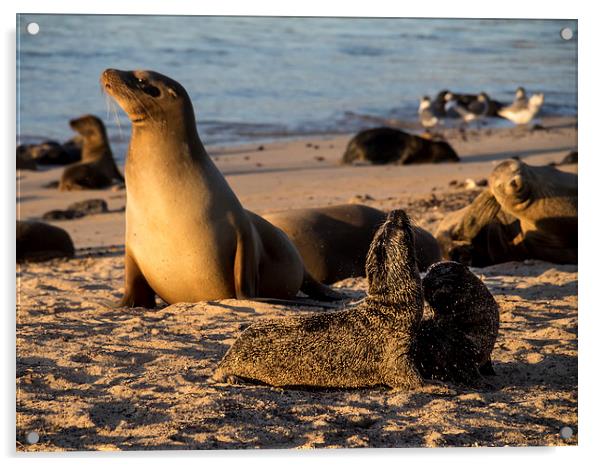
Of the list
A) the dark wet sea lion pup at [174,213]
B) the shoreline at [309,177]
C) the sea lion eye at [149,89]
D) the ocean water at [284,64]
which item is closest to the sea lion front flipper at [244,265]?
the dark wet sea lion pup at [174,213]

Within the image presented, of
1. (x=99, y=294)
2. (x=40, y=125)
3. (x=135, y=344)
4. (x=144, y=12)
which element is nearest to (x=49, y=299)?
(x=99, y=294)

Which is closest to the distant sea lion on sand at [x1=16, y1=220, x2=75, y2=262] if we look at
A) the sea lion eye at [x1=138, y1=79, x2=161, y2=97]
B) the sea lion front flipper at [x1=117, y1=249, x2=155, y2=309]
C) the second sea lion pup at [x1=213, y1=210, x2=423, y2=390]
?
the sea lion front flipper at [x1=117, y1=249, x2=155, y2=309]

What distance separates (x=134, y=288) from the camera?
24.4 feet

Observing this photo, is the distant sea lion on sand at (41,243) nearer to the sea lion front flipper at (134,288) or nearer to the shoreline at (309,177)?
the shoreline at (309,177)

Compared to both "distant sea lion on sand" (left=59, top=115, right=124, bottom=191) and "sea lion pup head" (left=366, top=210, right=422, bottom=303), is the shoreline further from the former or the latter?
"sea lion pup head" (left=366, top=210, right=422, bottom=303)

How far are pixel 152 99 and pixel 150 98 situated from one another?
0.06ft

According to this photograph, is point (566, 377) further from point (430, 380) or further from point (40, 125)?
point (40, 125)

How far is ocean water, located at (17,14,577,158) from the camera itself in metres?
6.15

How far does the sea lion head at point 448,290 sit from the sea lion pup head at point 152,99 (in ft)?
7.95

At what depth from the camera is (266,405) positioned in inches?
201

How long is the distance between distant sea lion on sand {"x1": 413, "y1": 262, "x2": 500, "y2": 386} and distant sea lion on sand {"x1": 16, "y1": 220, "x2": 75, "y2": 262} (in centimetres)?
515

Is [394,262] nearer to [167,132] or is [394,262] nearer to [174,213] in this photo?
[174,213]

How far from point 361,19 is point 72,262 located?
15.9ft

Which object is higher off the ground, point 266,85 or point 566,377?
point 266,85
